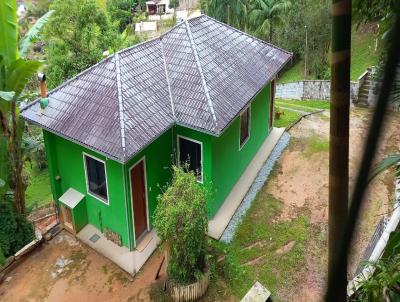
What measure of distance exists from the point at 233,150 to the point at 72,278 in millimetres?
5066

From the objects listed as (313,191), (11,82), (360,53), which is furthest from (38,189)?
(360,53)

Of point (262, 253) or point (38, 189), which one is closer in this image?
point (262, 253)

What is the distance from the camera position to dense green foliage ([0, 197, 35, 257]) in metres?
9.91

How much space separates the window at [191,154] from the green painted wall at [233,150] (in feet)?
1.37

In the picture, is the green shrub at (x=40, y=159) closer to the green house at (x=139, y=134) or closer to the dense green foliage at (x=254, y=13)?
the green house at (x=139, y=134)

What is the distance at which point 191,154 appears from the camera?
10617 millimetres

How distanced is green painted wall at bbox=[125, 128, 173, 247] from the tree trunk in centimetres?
Answer: 272

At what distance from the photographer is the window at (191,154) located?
10398mm

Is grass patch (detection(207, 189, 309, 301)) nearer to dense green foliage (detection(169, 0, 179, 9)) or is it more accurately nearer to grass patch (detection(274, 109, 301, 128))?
grass patch (detection(274, 109, 301, 128))

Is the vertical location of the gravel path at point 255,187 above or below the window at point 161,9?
below

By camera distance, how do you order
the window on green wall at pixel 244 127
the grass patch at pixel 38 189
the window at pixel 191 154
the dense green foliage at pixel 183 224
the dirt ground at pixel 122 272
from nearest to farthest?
the dense green foliage at pixel 183 224 < the dirt ground at pixel 122 272 < the window at pixel 191 154 < the window on green wall at pixel 244 127 < the grass patch at pixel 38 189

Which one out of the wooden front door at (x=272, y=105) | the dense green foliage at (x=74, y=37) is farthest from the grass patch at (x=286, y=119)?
the dense green foliage at (x=74, y=37)

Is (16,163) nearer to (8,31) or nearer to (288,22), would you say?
(8,31)

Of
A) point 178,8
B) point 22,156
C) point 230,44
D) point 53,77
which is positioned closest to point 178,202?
point 22,156
